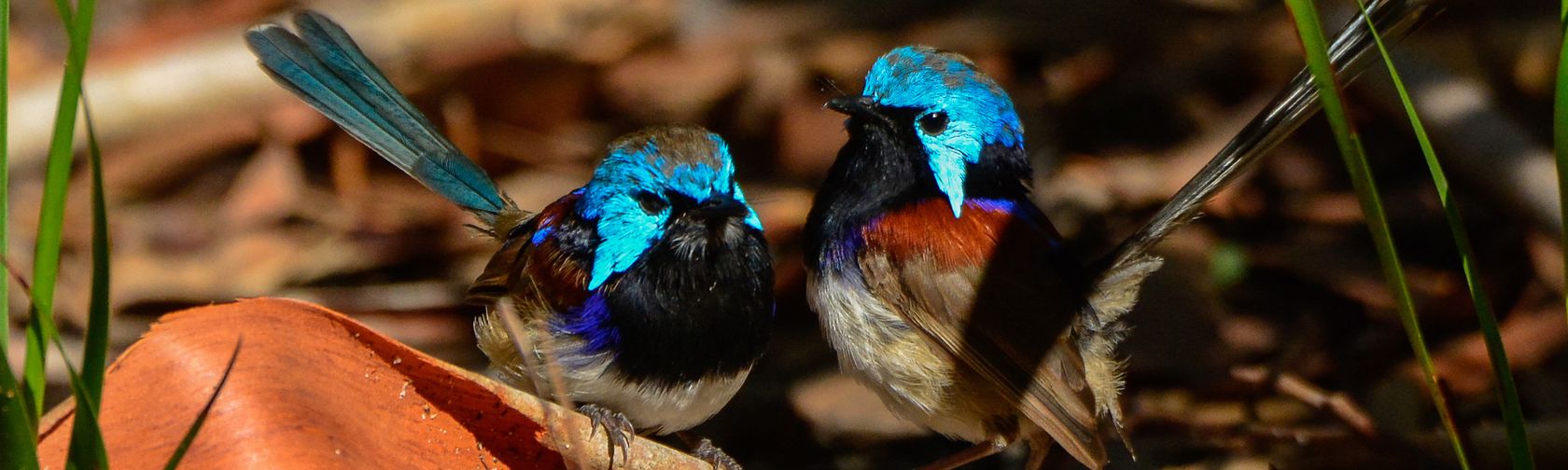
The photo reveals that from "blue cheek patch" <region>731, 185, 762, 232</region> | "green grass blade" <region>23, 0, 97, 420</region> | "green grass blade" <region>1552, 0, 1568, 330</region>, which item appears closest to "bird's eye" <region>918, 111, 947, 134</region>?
"blue cheek patch" <region>731, 185, 762, 232</region>

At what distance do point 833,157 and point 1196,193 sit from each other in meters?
2.09

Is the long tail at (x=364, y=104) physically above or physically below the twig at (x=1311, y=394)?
below

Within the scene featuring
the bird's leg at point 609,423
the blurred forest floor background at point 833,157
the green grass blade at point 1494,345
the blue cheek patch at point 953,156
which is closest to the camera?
the green grass blade at point 1494,345

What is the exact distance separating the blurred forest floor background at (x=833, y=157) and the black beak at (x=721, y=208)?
53.3 inches

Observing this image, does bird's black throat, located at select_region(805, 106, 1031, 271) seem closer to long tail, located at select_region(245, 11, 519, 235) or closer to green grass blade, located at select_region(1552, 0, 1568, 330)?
long tail, located at select_region(245, 11, 519, 235)

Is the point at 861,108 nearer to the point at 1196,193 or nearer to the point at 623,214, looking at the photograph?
the point at 623,214

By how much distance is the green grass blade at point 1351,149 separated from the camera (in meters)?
2.17

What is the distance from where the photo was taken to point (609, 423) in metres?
3.32

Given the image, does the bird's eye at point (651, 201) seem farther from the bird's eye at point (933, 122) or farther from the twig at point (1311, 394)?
the twig at point (1311, 394)

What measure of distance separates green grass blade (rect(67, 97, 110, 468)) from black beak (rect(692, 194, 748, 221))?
1.39 metres

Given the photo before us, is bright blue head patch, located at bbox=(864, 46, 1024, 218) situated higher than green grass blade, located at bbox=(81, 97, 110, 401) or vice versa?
bright blue head patch, located at bbox=(864, 46, 1024, 218)

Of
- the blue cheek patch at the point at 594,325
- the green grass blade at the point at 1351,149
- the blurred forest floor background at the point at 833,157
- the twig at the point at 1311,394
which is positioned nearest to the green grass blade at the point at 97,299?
the blue cheek patch at the point at 594,325

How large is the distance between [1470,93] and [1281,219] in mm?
794

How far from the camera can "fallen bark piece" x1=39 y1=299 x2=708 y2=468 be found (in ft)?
7.30
